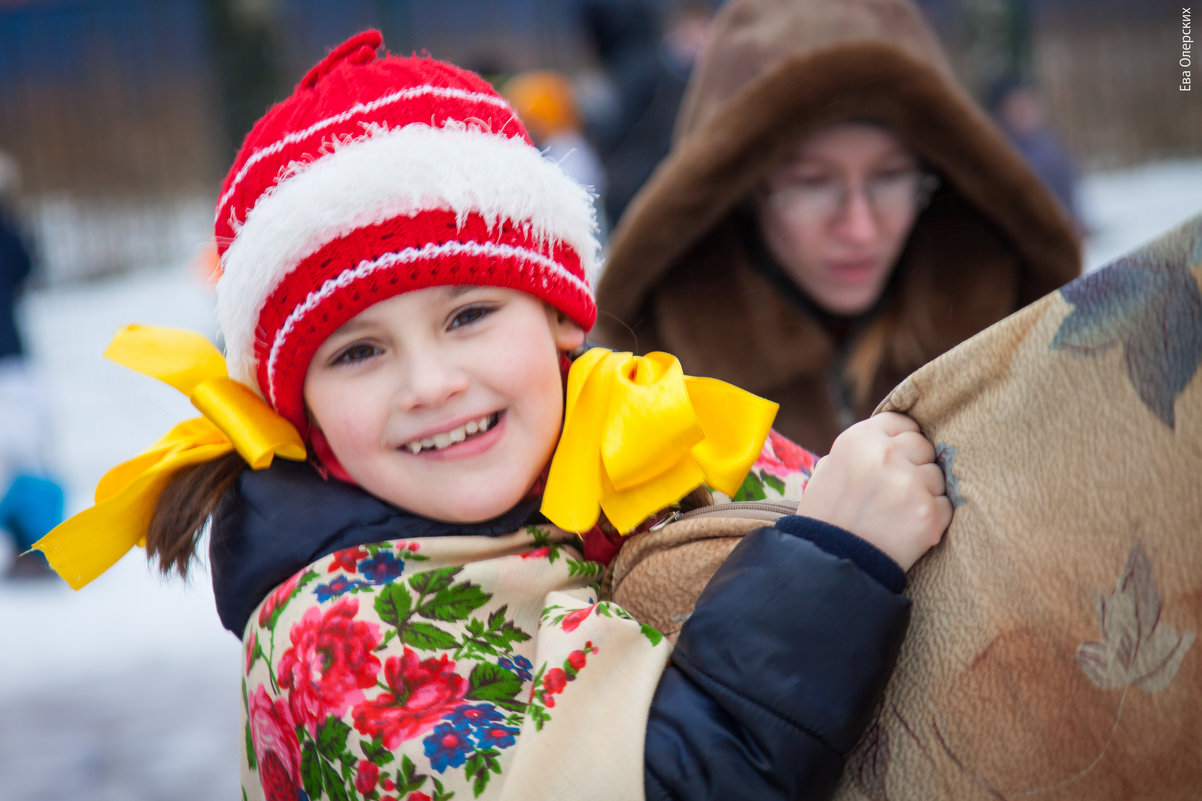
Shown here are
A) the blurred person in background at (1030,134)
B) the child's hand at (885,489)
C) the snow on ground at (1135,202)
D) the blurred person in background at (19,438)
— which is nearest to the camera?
the child's hand at (885,489)

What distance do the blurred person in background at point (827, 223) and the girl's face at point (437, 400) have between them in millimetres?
935

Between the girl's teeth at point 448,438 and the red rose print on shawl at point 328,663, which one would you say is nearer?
the red rose print on shawl at point 328,663

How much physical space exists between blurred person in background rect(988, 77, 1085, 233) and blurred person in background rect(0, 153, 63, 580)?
6167 millimetres

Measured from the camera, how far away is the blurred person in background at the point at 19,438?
5.07 meters

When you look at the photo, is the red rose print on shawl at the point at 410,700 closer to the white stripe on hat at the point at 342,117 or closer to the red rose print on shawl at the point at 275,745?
the red rose print on shawl at the point at 275,745

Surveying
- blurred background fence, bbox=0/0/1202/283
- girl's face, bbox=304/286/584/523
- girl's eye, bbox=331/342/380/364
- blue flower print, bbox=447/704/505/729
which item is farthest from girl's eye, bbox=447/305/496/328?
blurred background fence, bbox=0/0/1202/283

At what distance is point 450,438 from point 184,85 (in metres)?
9.88

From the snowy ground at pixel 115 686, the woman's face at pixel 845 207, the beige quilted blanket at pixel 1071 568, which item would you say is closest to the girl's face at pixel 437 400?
the snowy ground at pixel 115 686

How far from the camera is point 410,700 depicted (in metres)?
1.18

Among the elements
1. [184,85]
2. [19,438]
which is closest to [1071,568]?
[19,438]

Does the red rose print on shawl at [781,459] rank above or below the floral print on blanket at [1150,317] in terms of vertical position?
below

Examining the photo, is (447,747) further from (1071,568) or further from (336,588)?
(1071,568)

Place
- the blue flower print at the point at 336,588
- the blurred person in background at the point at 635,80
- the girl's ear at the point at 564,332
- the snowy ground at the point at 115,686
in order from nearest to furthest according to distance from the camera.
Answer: the blue flower print at the point at 336,588, the girl's ear at the point at 564,332, the snowy ground at the point at 115,686, the blurred person in background at the point at 635,80

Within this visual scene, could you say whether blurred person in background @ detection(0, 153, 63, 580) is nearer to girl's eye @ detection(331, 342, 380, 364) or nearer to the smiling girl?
the smiling girl
